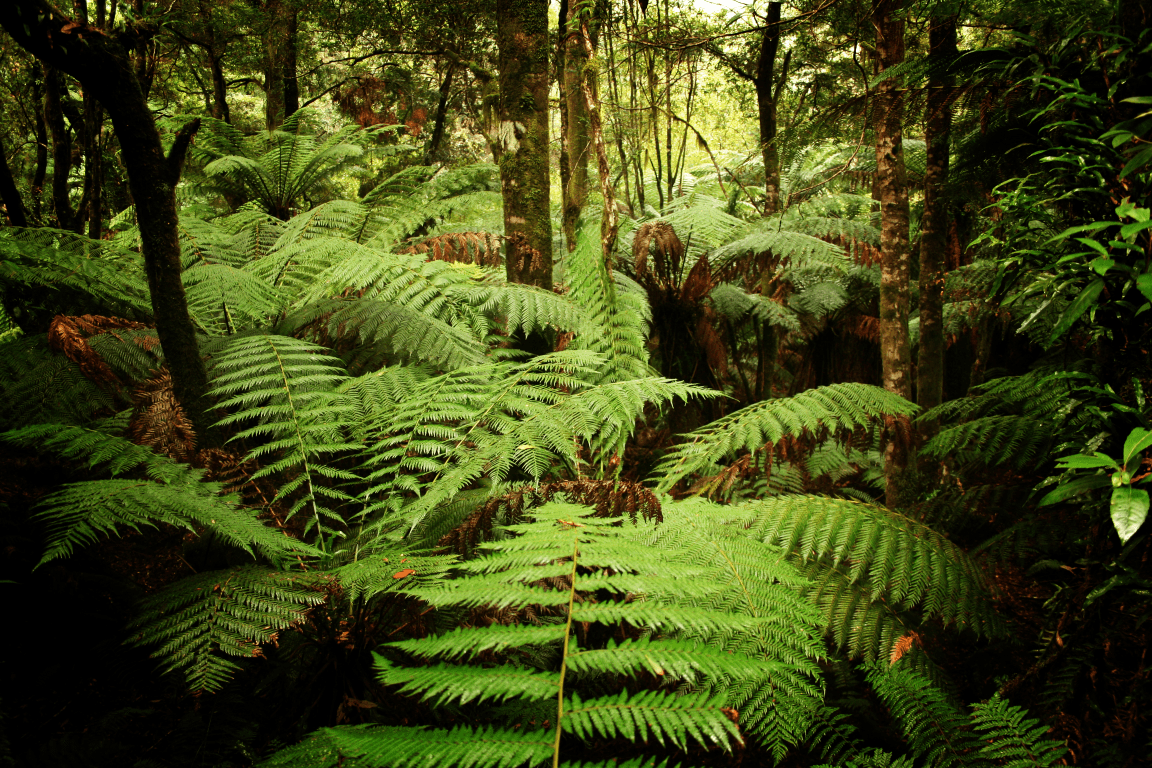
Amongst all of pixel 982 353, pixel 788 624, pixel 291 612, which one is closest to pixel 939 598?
pixel 788 624

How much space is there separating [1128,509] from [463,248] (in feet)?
12.8

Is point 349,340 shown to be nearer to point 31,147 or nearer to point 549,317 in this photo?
point 549,317

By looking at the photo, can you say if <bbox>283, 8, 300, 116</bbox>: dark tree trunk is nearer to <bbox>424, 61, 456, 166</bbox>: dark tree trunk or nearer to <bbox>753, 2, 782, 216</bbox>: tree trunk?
<bbox>424, 61, 456, 166</bbox>: dark tree trunk

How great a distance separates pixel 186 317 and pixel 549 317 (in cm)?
111

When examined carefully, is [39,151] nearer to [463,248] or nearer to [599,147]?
[463,248]

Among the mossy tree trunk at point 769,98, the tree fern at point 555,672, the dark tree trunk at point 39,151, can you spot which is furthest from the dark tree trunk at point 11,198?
the mossy tree trunk at point 769,98

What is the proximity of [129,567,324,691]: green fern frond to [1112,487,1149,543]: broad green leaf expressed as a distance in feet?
4.37

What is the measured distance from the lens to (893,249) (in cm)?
269

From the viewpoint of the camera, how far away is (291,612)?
96 centimetres

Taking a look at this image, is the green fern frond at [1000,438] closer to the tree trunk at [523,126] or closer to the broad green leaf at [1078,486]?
the broad green leaf at [1078,486]

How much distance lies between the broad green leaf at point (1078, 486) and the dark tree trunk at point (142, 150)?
1969mm

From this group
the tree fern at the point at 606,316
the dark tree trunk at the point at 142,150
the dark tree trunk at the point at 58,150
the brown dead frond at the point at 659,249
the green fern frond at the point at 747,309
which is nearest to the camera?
the dark tree trunk at the point at 142,150

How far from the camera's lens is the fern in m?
0.94

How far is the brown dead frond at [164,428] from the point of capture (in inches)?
56.0
